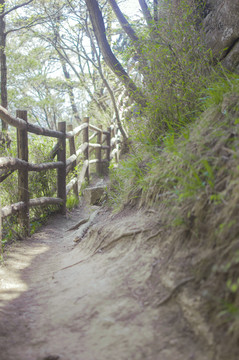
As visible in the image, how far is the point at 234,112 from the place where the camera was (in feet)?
7.38

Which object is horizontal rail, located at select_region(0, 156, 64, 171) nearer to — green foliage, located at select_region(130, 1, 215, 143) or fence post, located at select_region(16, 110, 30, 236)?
fence post, located at select_region(16, 110, 30, 236)

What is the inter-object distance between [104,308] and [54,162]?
400 cm

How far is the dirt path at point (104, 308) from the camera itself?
→ 4.92ft

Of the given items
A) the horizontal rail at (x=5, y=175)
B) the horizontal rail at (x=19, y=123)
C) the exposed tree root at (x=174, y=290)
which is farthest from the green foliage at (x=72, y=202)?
the exposed tree root at (x=174, y=290)

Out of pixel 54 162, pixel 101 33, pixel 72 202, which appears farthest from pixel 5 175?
pixel 101 33

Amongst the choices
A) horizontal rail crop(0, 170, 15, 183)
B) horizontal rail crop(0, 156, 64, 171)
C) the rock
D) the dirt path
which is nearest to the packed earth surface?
the dirt path

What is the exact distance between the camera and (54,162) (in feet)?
18.4

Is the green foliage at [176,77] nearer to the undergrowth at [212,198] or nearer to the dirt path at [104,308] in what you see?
the undergrowth at [212,198]

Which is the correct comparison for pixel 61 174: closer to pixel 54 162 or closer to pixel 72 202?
pixel 54 162

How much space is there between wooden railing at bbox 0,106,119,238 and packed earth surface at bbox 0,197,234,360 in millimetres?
1314

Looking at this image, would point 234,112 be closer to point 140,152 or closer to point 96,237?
point 140,152

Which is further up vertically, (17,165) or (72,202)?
(17,165)

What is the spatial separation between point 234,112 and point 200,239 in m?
1.02

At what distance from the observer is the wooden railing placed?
4.07m
